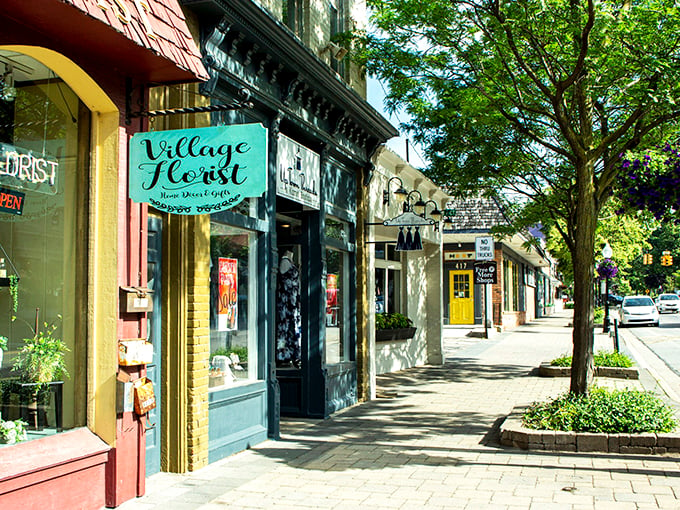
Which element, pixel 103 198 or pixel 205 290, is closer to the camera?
pixel 103 198

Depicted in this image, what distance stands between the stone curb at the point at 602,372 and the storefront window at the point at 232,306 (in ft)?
28.4

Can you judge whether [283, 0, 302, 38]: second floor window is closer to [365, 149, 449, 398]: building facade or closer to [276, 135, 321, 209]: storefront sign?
[276, 135, 321, 209]: storefront sign

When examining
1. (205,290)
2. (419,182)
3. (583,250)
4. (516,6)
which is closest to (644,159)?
(583,250)

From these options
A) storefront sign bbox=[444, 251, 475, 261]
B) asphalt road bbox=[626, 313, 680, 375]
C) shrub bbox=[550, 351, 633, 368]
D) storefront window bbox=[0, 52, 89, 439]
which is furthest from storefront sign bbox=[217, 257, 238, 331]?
storefront sign bbox=[444, 251, 475, 261]

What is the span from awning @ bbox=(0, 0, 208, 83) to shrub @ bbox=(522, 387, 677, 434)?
532cm

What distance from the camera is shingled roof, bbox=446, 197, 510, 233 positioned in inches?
1131

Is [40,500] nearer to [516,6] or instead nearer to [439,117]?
[516,6]

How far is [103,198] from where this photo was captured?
19.3ft

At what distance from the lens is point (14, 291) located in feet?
17.7

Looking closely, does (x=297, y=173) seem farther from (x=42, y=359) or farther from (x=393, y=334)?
(x=393, y=334)

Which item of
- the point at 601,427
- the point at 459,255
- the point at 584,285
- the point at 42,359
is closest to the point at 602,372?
the point at 584,285

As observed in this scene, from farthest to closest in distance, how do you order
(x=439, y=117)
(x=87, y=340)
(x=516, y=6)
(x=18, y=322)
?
(x=439, y=117) < (x=516, y=6) < (x=87, y=340) < (x=18, y=322)

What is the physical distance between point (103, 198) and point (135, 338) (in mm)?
1213

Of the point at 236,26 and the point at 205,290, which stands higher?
the point at 236,26
